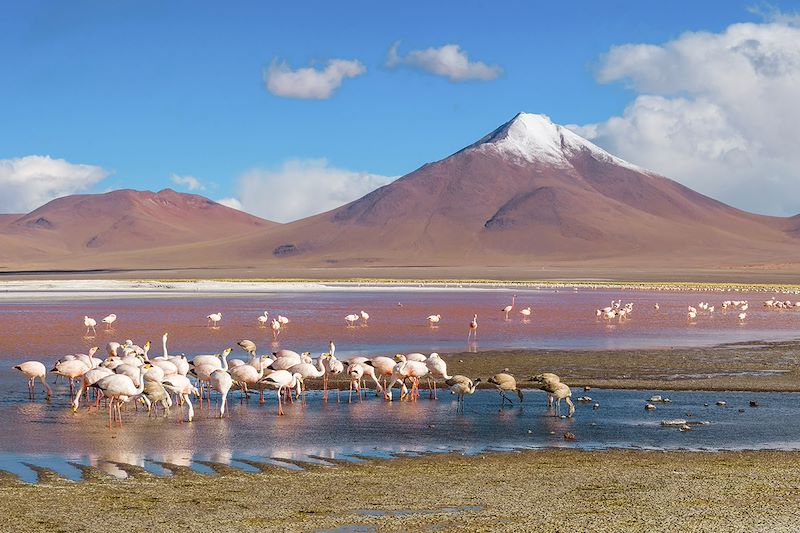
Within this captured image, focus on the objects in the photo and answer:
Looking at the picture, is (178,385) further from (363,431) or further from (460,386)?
(460,386)

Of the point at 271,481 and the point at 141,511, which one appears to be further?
the point at 271,481

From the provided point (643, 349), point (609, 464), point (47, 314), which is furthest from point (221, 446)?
point (47, 314)

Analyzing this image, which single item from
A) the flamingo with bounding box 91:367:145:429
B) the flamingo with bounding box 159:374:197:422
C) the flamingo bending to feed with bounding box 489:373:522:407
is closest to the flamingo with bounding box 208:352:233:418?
the flamingo with bounding box 159:374:197:422

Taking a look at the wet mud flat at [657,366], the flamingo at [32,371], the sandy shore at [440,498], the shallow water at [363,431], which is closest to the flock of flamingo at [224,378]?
the flamingo at [32,371]

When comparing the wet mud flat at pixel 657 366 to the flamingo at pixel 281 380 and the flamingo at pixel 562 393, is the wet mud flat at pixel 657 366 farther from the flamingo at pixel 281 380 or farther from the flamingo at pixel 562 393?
the flamingo at pixel 281 380

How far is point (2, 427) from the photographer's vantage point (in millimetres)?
15977

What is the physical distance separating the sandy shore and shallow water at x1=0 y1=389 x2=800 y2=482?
42.6 inches

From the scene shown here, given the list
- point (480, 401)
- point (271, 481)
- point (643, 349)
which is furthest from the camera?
point (643, 349)

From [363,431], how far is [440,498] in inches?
205

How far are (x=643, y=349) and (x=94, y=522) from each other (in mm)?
21760

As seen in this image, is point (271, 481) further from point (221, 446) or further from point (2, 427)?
point (2, 427)

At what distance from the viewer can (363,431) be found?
16.0 m

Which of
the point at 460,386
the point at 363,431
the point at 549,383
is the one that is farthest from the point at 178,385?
the point at 549,383

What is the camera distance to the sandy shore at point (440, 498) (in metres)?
9.74
